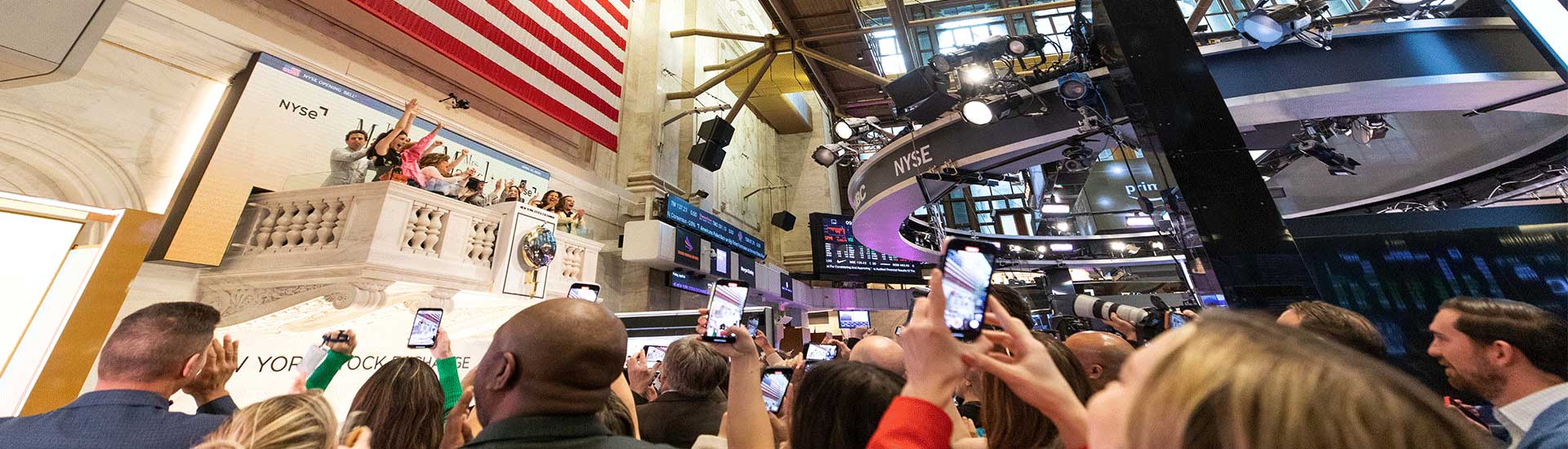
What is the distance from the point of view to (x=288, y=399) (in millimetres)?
1207

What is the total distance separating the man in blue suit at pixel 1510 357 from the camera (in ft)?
5.10

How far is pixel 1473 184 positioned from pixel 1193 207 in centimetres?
717

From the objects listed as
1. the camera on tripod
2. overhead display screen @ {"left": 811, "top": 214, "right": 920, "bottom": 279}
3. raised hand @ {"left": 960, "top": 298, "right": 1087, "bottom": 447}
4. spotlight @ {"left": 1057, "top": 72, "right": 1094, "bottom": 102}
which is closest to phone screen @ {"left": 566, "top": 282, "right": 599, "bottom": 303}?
raised hand @ {"left": 960, "top": 298, "right": 1087, "bottom": 447}

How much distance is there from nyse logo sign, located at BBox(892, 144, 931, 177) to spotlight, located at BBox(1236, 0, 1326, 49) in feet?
9.20

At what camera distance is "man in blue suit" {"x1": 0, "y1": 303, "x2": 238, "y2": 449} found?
1457mm

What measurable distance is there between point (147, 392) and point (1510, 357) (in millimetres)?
4058

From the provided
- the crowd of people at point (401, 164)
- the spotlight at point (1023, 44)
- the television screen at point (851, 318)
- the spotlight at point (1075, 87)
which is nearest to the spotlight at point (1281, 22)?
the spotlight at point (1075, 87)

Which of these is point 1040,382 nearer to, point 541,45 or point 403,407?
point 403,407

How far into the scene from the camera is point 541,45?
7.40 metres

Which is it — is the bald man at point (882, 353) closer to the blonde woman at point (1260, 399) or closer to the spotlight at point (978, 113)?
the blonde woman at point (1260, 399)

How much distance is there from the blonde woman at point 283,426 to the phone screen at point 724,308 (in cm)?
96

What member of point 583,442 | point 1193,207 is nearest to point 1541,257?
point 1193,207

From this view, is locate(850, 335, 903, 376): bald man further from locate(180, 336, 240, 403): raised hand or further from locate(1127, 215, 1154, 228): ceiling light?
locate(1127, 215, 1154, 228): ceiling light

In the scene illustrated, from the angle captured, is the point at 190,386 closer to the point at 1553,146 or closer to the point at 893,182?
the point at 893,182
